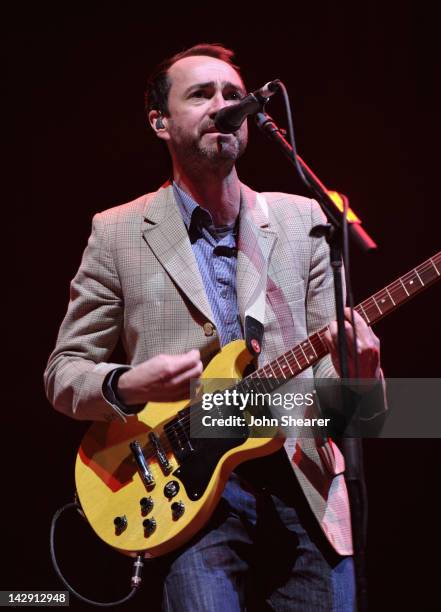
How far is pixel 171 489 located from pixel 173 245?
91 centimetres

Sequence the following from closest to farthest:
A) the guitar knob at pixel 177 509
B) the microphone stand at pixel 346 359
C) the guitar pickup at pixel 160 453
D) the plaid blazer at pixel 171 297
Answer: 1. the microphone stand at pixel 346 359
2. the guitar knob at pixel 177 509
3. the guitar pickup at pixel 160 453
4. the plaid blazer at pixel 171 297

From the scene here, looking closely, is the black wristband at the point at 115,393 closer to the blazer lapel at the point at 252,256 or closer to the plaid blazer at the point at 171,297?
the plaid blazer at the point at 171,297

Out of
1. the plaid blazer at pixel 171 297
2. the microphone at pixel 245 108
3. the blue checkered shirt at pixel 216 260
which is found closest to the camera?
the microphone at pixel 245 108

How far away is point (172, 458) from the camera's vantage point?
8.05 ft

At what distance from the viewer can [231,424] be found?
242 cm

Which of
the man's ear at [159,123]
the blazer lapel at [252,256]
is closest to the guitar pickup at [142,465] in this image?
the blazer lapel at [252,256]

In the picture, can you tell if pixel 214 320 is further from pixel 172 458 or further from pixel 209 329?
pixel 172 458

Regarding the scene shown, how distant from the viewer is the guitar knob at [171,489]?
2383mm

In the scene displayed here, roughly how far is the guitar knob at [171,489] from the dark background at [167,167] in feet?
4.62

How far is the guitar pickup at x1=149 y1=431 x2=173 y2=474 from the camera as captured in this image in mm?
2443

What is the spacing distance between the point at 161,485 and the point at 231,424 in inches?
12.1

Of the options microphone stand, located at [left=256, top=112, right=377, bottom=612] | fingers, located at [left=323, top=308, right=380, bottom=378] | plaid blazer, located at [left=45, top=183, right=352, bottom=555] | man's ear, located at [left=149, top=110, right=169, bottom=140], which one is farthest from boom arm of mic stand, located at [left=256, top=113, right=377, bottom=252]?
man's ear, located at [left=149, top=110, right=169, bottom=140]

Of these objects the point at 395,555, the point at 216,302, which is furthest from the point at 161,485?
the point at 395,555

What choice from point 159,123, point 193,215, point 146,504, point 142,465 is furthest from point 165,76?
point 146,504
